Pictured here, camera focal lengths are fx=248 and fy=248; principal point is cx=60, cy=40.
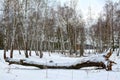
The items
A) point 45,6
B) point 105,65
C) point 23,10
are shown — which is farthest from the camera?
point 45,6

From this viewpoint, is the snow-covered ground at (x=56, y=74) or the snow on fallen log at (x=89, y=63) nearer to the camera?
the snow-covered ground at (x=56, y=74)

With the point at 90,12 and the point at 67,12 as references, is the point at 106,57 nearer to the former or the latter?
the point at 67,12

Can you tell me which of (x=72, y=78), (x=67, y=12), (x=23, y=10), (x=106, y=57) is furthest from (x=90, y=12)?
(x=72, y=78)

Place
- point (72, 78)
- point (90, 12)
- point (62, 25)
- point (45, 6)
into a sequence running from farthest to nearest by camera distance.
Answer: point (90, 12) < point (62, 25) < point (45, 6) < point (72, 78)

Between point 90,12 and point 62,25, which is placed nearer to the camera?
point 62,25

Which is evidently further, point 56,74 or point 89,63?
point 89,63

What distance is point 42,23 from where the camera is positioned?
1529 inches

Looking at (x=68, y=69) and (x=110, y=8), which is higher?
(x=110, y=8)

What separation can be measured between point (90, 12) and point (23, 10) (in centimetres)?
3104

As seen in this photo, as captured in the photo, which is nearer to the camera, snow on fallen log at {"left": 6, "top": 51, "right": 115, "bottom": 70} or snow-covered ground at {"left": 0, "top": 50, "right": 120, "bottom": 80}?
snow-covered ground at {"left": 0, "top": 50, "right": 120, "bottom": 80}

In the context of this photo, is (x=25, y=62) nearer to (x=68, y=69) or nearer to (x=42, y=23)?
(x=68, y=69)

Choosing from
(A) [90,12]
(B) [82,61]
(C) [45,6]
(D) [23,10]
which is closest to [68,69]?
(B) [82,61]

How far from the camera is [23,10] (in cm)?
3038

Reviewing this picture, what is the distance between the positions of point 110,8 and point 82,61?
37576 millimetres
